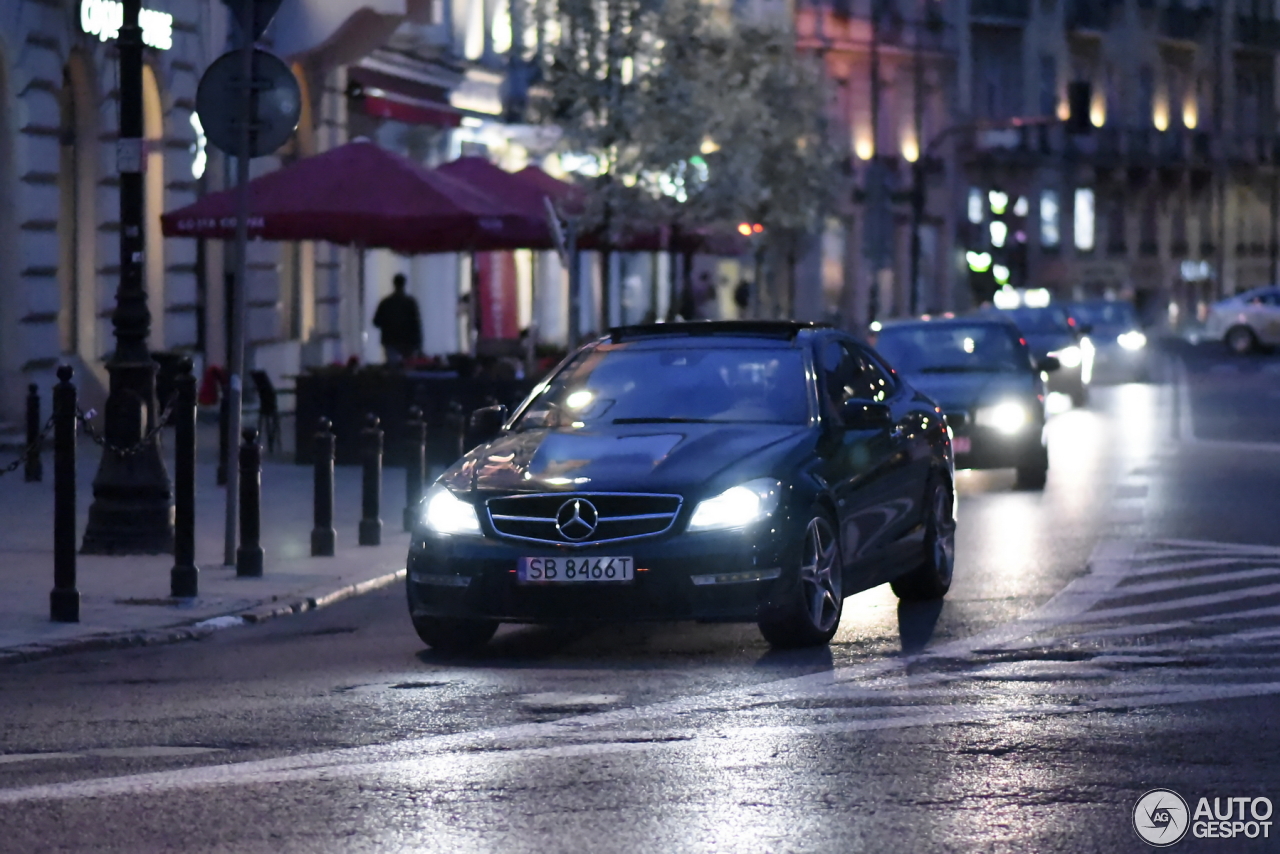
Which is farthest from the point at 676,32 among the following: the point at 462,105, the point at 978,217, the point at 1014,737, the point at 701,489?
the point at 978,217

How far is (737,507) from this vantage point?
34.9ft

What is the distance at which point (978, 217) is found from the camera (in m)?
79.0

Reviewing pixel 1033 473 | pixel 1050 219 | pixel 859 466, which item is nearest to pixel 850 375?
pixel 859 466

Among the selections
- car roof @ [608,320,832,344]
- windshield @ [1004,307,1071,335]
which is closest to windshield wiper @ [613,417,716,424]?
car roof @ [608,320,832,344]

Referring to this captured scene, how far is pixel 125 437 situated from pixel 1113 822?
9548 millimetres

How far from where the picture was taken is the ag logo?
22.6ft

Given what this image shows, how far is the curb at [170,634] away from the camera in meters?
11.1

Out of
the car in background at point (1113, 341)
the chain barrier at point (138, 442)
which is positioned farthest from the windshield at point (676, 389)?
the car in background at point (1113, 341)

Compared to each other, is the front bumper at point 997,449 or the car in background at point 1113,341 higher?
the car in background at point 1113,341

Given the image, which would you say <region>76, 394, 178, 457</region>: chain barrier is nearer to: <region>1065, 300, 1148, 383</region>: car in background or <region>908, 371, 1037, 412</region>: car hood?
<region>908, 371, 1037, 412</region>: car hood

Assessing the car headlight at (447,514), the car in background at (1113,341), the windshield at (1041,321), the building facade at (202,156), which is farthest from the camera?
the car in background at (1113,341)

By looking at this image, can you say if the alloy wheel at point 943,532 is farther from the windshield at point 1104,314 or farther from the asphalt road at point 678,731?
the windshield at point 1104,314

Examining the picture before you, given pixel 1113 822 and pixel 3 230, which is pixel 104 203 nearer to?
pixel 3 230

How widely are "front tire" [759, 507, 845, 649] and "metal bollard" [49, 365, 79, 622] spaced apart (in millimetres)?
3249
